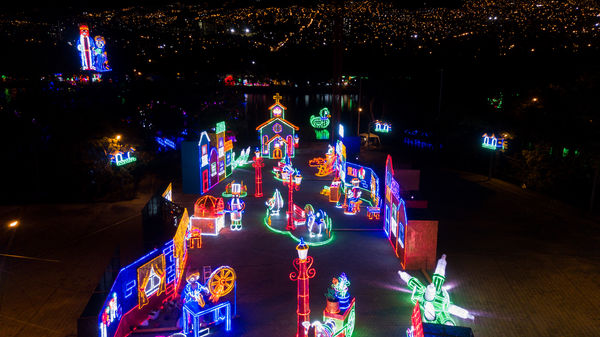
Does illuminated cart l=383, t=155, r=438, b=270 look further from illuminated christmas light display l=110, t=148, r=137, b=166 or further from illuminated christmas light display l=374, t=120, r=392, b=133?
illuminated christmas light display l=374, t=120, r=392, b=133

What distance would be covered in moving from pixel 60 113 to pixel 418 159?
82.9 feet

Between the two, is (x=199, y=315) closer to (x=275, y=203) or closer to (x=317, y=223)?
(x=317, y=223)

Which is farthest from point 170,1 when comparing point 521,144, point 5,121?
point 521,144

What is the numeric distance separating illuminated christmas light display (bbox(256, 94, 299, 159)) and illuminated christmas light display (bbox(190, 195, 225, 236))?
15.9 m

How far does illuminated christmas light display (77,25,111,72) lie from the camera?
76.2 ft

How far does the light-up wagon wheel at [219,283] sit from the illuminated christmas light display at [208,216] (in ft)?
21.0

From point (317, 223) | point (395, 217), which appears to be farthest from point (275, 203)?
point (395, 217)

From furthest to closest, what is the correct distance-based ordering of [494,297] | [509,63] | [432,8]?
1. [509,63]
2. [432,8]
3. [494,297]

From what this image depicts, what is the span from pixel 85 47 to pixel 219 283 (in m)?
18.0

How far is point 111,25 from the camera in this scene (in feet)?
80.8

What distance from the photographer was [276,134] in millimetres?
34281

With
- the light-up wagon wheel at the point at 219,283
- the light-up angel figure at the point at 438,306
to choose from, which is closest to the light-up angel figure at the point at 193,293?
the light-up wagon wheel at the point at 219,283

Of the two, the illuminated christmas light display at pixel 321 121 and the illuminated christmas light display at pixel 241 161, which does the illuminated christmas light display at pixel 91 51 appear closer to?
the illuminated christmas light display at pixel 241 161

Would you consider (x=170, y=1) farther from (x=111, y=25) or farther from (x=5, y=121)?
(x=5, y=121)
